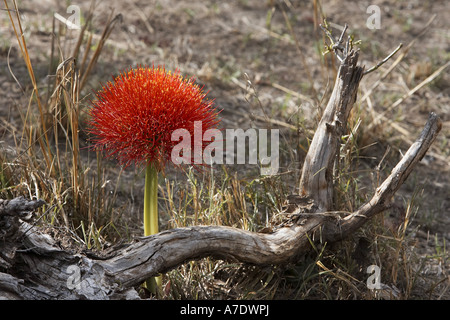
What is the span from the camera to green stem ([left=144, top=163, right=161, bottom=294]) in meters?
2.42

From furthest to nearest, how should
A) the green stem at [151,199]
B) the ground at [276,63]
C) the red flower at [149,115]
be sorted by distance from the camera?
the ground at [276,63] < the green stem at [151,199] < the red flower at [149,115]

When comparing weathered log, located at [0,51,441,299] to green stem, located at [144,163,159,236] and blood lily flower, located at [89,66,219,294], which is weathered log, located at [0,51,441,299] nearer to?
green stem, located at [144,163,159,236]

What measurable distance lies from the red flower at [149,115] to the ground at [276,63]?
1.14m

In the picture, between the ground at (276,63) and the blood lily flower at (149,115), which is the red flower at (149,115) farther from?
the ground at (276,63)

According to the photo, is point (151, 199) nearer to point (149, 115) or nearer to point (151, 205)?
point (151, 205)

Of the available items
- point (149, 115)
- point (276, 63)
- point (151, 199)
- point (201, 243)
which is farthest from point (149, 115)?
point (276, 63)

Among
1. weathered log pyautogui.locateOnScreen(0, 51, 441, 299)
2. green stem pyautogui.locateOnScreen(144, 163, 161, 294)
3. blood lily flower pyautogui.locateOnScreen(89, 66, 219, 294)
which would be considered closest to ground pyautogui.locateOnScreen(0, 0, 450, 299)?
weathered log pyautogui.locateOnScreen(0, 51, 441, 299)

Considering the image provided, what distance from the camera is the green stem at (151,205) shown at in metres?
2.42

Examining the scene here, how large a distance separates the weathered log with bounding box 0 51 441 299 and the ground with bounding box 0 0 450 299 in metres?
0.77

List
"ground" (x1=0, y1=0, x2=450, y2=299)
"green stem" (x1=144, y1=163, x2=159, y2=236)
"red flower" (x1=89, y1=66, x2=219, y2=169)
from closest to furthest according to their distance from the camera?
"red flower" (x1=89, y1=66, x2=219, y2=169), "green stem" (x1=144, y1=163, x2=159, y2=236), "ground" (x1=0, y1=0, x2=450, y2=299)

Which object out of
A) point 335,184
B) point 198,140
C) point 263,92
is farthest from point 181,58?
point 198,140

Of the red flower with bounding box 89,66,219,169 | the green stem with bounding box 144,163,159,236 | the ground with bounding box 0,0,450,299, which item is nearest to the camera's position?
the red flower with bounding box 89,66,219,169

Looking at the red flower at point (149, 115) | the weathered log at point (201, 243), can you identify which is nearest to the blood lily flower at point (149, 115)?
the red flower at point (149, 115)

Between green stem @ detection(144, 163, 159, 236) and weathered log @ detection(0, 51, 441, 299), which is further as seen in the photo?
green stem @ detection(144, 163, 159, 236)
